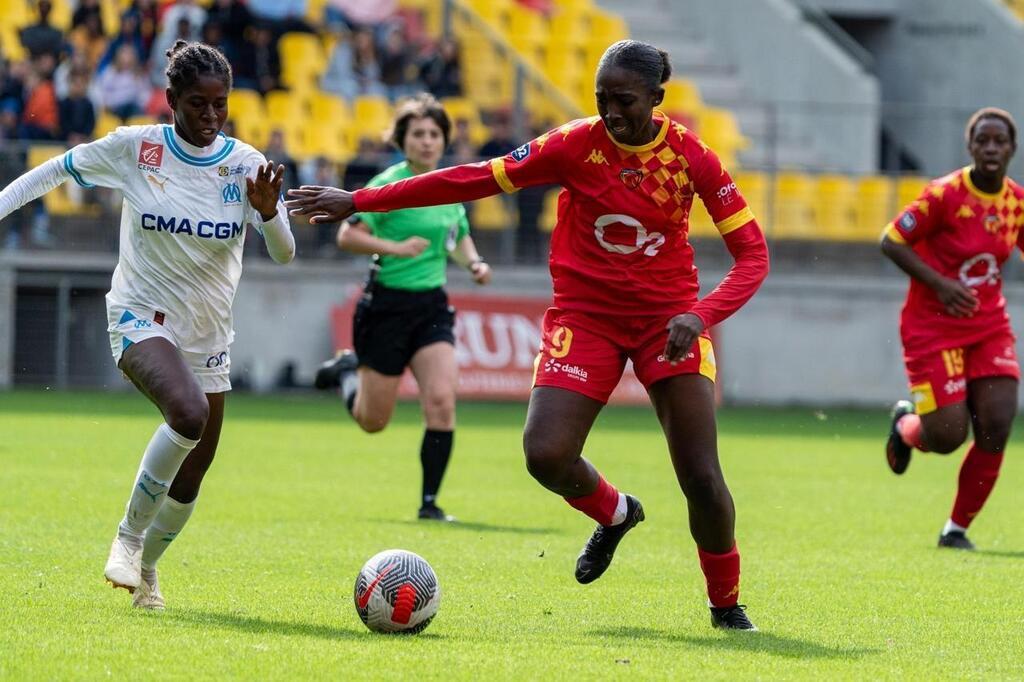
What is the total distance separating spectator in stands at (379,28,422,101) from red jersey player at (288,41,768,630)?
1672cm

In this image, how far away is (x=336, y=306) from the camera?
70.8ft

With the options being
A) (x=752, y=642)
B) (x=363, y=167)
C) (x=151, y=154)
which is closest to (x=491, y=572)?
(x=752, y=642)

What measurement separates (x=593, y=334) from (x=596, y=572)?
3.71 feet

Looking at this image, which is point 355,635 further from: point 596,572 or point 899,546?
point 899,546

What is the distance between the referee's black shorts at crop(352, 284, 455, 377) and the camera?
1110 centimetres

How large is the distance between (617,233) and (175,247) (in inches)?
70.3

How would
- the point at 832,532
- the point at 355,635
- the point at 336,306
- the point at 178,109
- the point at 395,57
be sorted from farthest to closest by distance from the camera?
1. the point at 395,57
2. the point at 336,306
3. the point at 832,532
4. the point at 178,109
5. the point at 355,635

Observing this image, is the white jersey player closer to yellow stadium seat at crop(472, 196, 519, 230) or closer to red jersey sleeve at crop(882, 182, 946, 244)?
red jersey sleeve at crop(882, 182, 946, 244)

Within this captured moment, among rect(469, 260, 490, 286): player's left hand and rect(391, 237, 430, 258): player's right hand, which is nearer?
rect(391, 237, 430, 258): player's right hand

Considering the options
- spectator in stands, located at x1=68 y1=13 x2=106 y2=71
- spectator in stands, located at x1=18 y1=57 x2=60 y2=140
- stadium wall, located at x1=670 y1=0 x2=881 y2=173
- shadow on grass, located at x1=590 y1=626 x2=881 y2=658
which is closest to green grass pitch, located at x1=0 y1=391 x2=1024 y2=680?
shadow on grass, located at x1=590 y1=626 x2=881 y2=658

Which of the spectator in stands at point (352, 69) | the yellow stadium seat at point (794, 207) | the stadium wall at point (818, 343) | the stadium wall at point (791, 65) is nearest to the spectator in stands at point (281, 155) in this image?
the spectator in stands at point (352, 69)

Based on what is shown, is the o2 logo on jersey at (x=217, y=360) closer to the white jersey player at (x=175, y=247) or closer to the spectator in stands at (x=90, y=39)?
the white jersey player at (x=175, y=247)

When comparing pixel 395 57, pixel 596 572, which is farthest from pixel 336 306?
pixel 596 572

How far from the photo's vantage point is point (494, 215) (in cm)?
2161
